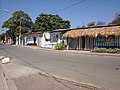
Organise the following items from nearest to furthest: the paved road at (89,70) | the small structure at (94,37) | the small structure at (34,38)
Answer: the paved road at (89,70), the small structure at (94,37), the small structure at (34,38)

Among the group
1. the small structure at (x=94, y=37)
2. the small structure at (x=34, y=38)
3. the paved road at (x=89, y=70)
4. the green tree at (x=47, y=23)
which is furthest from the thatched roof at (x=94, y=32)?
the green tree at (x=47, y=23)

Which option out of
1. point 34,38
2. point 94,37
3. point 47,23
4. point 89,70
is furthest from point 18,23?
point 89,70

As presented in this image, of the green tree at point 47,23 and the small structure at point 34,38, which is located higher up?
the green tree at point 47,23

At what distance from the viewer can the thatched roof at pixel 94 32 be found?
→ 27.2 m

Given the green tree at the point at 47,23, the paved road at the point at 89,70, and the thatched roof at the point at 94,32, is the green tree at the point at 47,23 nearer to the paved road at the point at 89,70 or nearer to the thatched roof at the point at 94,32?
the thatched roof at the point at 94,32

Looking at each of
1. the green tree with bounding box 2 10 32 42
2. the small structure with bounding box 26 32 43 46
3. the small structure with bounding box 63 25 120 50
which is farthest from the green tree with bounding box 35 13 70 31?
the small structure with bounding box 63 25 120 50

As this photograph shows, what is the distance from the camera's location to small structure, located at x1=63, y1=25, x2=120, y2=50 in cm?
2784

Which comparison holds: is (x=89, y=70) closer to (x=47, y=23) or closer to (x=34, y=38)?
(x=34, y=38)

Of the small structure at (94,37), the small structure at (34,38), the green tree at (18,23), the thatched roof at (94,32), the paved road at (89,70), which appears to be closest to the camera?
the paved road at (89,70)


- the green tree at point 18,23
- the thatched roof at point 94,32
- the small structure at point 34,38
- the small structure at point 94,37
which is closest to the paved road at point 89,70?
the thatched roof at point 94,32

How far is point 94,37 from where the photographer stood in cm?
3064

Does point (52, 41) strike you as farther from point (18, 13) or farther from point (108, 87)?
point (108, 87)

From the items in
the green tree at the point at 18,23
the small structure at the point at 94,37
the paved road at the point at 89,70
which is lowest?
the paved road at the point at 89,70

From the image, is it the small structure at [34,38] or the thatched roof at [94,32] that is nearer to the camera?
the thatched roof at [94,32]
